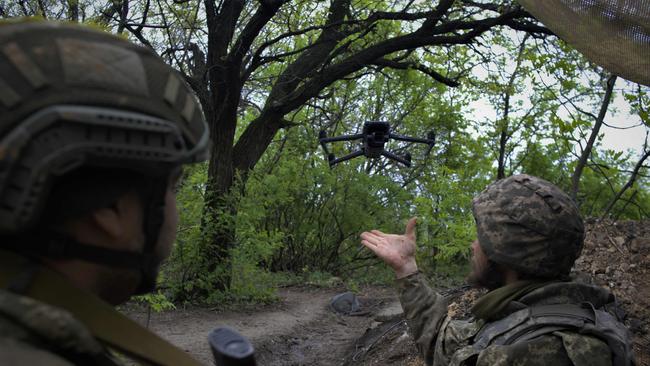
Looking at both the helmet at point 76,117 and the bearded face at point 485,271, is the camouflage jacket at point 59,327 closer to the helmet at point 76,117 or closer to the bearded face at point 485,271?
the helmet at point 76,117

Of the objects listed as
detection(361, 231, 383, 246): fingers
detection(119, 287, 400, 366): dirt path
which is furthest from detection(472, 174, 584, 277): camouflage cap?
detection(119, 287, 400, 366): dirt path

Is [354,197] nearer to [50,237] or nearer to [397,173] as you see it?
[397,173]

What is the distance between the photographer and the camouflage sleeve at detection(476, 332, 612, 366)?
2637mm

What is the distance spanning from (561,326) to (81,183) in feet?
6.99

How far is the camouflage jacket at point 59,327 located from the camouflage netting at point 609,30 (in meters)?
2.92

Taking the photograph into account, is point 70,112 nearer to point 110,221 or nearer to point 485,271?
point 110,221

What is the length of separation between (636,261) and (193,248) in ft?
18.1

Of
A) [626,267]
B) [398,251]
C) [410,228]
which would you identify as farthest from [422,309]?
[626,267]

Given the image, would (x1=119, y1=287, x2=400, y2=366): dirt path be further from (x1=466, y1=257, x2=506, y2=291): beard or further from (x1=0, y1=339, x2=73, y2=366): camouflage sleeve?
(x1=0, y1=339, x2=73, y2=366): camouflage sleeve

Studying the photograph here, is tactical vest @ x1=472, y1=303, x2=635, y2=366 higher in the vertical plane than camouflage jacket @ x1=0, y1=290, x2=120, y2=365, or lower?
lower

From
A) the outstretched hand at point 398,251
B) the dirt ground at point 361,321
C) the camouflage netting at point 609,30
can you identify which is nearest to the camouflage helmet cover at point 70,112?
the outstretched hand at point 398,251

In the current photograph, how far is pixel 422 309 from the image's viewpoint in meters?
3.56

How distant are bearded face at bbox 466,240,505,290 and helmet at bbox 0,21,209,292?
2146 millimetres

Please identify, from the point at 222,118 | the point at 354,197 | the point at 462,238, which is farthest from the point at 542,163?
the point at 222,118
